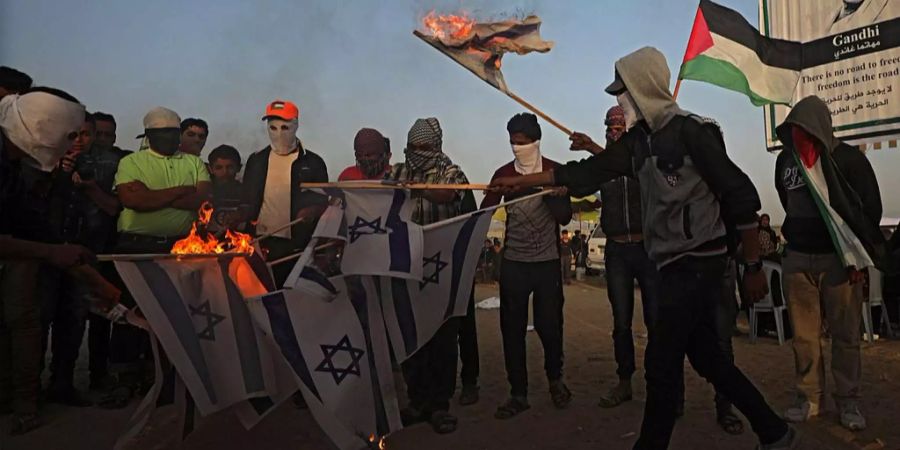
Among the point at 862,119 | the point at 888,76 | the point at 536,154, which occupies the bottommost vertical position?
the point at 536,154

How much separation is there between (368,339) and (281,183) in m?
2.10

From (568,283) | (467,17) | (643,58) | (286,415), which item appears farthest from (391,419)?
(568,283)

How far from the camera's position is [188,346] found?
12.2 feet

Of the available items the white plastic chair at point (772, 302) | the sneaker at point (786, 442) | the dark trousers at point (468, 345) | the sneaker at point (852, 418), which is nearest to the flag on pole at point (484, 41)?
the dark trousers at point (468, 345)

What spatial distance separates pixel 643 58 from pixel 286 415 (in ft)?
11.9

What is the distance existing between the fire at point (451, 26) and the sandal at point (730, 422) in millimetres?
3430

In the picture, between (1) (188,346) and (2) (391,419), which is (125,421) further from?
(2) (391,419)

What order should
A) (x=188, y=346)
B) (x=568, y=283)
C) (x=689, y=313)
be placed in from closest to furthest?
1. (x=689, y=313)
2. (x=188, y=346)
3. (x=568, y=283)

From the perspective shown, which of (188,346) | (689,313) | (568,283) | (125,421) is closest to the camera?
(689,313)

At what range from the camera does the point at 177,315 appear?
3711 millimetres

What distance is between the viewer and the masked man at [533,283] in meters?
4.96

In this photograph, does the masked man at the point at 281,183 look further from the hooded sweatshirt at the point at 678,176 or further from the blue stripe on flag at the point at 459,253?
the hooded sweatshirt at the point at 678,176

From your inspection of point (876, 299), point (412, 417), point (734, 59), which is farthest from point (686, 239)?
point (876, 299)

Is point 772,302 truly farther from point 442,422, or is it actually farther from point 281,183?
point 281,183
